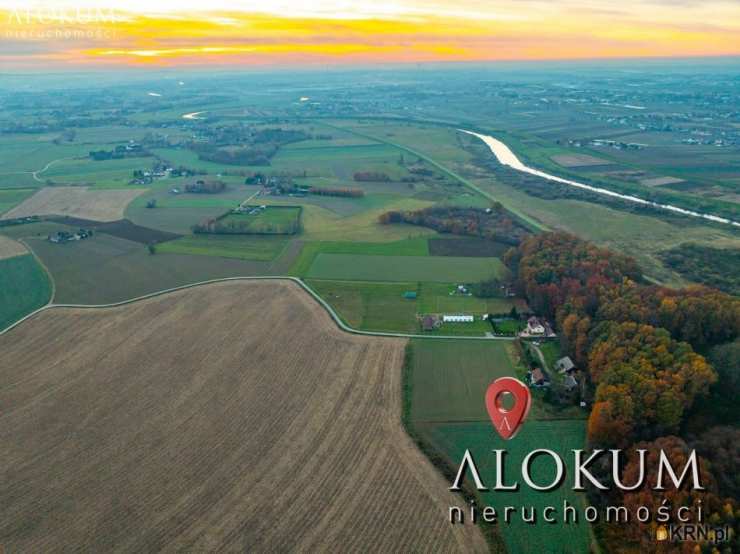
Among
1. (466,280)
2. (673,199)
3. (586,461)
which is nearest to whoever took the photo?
(586,461)

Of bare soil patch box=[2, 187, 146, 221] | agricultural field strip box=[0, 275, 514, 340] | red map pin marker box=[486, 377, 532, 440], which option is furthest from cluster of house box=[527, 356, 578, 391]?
bare soil patch box=[2, 187, 146, 221]

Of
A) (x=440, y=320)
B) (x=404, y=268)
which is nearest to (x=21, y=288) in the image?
(x=404, y=268)

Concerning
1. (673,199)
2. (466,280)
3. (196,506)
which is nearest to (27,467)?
(196,506)

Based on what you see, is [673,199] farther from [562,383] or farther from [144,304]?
[144,304]

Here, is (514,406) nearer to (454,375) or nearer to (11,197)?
(454,375)

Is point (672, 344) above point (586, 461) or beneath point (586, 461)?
above

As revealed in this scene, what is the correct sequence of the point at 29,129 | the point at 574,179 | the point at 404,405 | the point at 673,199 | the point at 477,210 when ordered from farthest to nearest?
the point at 29,129 → the point at 574,179 → the point at 673,199 → the point at 477,210 → the point at 404,405

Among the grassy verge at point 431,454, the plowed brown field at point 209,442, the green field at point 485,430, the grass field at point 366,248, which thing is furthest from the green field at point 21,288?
the green field at point 485,430
